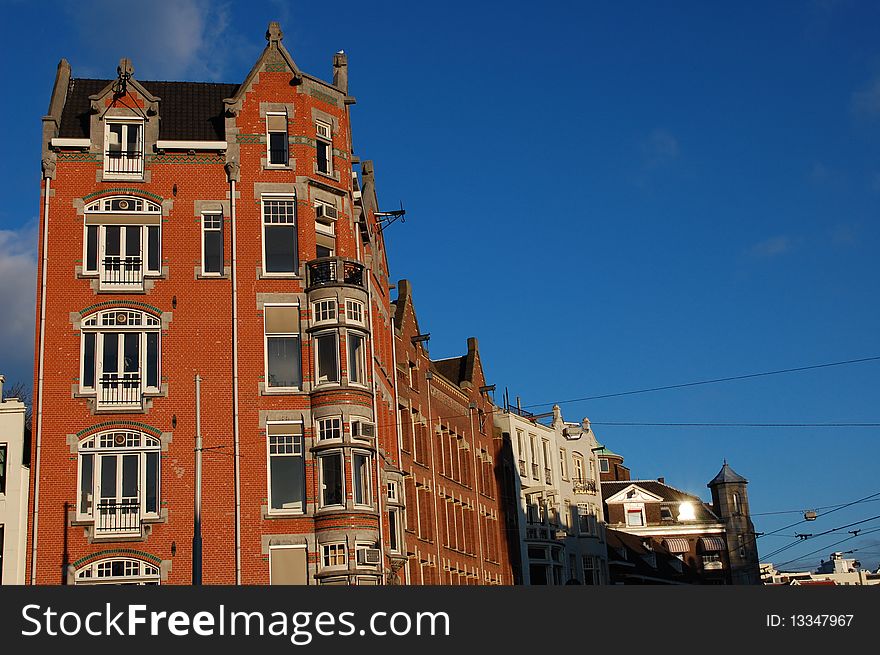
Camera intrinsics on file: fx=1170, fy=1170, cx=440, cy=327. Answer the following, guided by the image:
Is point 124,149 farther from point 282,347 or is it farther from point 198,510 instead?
point 198,510

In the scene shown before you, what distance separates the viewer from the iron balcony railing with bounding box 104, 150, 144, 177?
44.4 metres

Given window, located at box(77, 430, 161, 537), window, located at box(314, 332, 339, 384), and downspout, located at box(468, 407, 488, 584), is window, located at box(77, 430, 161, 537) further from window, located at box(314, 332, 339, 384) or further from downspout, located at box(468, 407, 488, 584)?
downspout, located at box(468, 407, 488, 584)

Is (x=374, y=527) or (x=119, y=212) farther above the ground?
(x=119, y=212)

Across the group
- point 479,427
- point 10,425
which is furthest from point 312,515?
point 479,427

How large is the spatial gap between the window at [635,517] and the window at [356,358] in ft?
261

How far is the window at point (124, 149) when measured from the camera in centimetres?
4438

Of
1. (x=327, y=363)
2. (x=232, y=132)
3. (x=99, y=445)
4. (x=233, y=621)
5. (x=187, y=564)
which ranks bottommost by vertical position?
(x=233, y=621)

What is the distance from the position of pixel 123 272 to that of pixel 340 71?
41.1 feet

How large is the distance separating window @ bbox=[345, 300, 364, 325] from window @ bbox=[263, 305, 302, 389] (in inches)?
75.3

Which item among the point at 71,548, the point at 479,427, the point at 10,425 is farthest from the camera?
the point at 479,427

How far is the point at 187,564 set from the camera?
40.4 m

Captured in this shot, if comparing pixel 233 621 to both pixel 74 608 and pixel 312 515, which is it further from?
pixel 312 515

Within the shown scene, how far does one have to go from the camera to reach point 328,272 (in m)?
43.8

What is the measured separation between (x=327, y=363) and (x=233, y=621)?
20.1 metres
